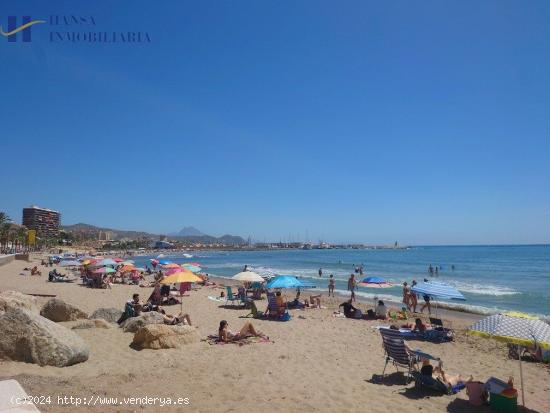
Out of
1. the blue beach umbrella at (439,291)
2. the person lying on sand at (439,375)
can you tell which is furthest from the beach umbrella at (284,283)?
the person lying on sand at (439,375)

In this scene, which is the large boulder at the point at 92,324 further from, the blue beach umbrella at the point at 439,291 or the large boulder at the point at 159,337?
the blue beach umbrella at the point at 439,291

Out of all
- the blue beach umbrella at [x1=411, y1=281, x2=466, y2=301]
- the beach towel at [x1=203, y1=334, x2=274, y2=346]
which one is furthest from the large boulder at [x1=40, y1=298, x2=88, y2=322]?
the blue beach umbrella at [x1=411, y1=281, x2=466, y2=301]

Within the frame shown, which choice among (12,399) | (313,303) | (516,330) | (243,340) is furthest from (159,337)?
(313,303)

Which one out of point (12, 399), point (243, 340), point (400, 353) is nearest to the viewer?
point (12, 399)

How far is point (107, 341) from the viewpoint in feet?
27.3

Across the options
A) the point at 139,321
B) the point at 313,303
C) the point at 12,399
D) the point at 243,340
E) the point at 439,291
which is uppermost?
the point at 12,399

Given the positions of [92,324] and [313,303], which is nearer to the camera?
[92,324]

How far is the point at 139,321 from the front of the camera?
9336mm

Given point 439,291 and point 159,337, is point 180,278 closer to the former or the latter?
point 159,337

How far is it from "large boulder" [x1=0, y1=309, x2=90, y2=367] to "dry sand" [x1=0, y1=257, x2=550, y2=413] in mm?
162

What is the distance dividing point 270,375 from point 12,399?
13.4 feet

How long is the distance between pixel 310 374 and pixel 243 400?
1.84m

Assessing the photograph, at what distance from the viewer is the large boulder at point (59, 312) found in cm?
1000

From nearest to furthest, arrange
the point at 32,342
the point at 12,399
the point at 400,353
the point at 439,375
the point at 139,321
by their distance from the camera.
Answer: the point at 12,399 < the point at 32,342 < the point at 439,375 < the point at 400,353 < the point at 139,321
